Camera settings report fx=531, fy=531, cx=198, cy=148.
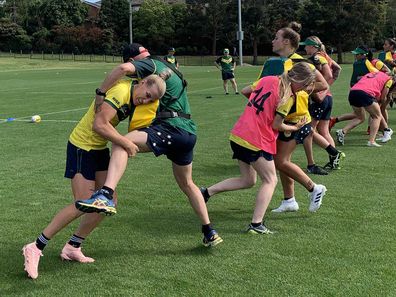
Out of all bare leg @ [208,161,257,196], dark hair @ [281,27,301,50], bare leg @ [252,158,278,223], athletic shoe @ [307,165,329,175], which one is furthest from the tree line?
bare leg @ [252,158,278,223]

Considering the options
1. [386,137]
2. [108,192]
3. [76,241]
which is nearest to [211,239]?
[76,241]

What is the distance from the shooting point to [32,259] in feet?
13.8

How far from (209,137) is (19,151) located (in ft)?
12.9

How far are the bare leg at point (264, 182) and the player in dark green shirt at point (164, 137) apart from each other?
1.93 feet

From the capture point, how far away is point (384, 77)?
10.3 meters

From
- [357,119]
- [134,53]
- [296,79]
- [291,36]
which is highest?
[291,36]

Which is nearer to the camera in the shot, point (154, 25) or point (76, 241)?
point (76, 241)

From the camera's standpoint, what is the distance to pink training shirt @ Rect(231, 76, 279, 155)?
506 cm

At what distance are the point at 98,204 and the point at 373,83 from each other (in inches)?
304

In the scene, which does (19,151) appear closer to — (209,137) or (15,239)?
(209,137)

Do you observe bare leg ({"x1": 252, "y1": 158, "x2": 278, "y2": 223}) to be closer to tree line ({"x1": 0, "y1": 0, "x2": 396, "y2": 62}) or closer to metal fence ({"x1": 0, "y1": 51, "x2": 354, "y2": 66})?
metal fence ({"x1": 0, "y1": 51, "x2": 354, "y2": 66})

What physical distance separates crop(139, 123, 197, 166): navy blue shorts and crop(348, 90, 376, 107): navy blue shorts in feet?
20.9

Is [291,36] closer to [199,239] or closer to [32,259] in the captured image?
[199,239]

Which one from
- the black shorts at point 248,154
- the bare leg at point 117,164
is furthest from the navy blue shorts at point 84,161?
the black shorts at point 248,154
